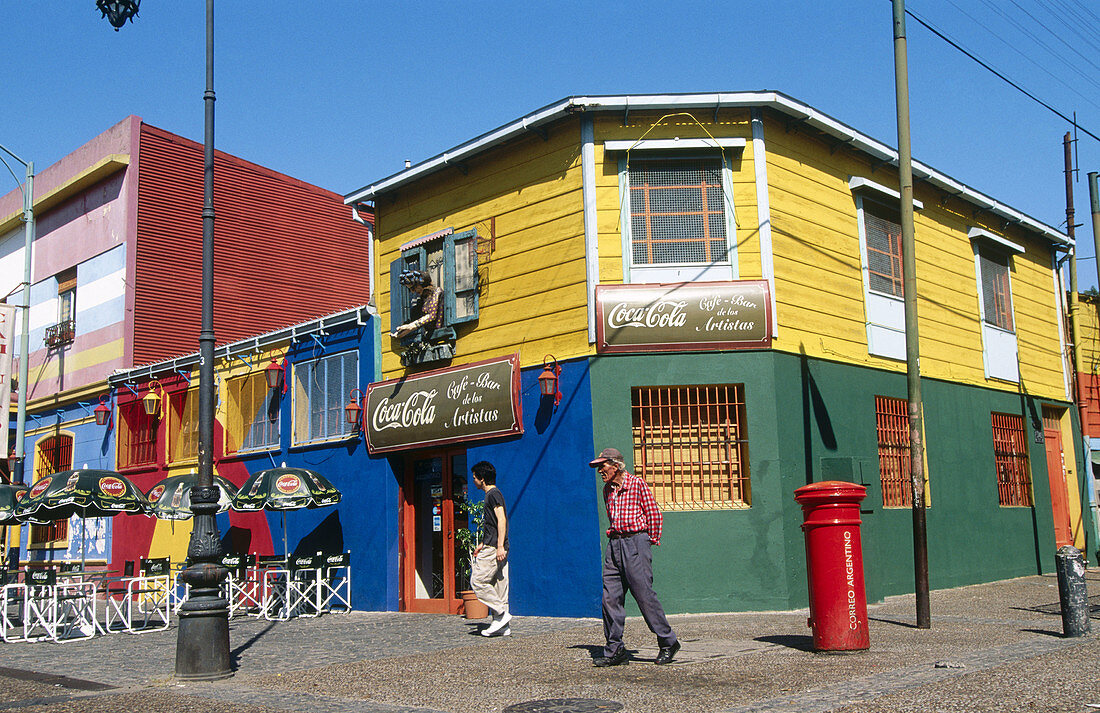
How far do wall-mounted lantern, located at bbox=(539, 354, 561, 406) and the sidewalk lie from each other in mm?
2816

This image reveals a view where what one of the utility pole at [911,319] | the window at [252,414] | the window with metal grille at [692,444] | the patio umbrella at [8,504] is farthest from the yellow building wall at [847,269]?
the patio umbrella at [8,504]

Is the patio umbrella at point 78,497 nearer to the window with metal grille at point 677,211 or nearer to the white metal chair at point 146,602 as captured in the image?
the white metal chair at point 146,602

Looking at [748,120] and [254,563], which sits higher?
[748,120]

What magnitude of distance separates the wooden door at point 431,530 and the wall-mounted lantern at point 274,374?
3177mm

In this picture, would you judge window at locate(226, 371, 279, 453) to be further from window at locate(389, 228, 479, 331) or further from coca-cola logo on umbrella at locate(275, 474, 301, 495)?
window at locate(389, 228, 479, 331)

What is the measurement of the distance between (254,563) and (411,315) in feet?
14.8

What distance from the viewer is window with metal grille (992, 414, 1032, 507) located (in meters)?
17.2

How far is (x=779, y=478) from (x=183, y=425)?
11.9 metres

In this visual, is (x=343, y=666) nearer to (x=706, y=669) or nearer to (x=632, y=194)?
(x=706, y=669)

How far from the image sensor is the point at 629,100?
13.1 metres

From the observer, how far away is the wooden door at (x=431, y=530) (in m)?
14.4

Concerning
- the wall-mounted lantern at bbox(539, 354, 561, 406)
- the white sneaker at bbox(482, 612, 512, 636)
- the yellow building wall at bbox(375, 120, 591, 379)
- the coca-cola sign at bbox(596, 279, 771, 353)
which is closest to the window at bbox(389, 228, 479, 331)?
the yellow building wall at bbox(375, 120, 591, 379)

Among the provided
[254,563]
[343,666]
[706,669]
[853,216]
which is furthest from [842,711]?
[254,563]

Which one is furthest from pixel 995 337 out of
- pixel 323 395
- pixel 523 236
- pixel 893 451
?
pixel 323 395
